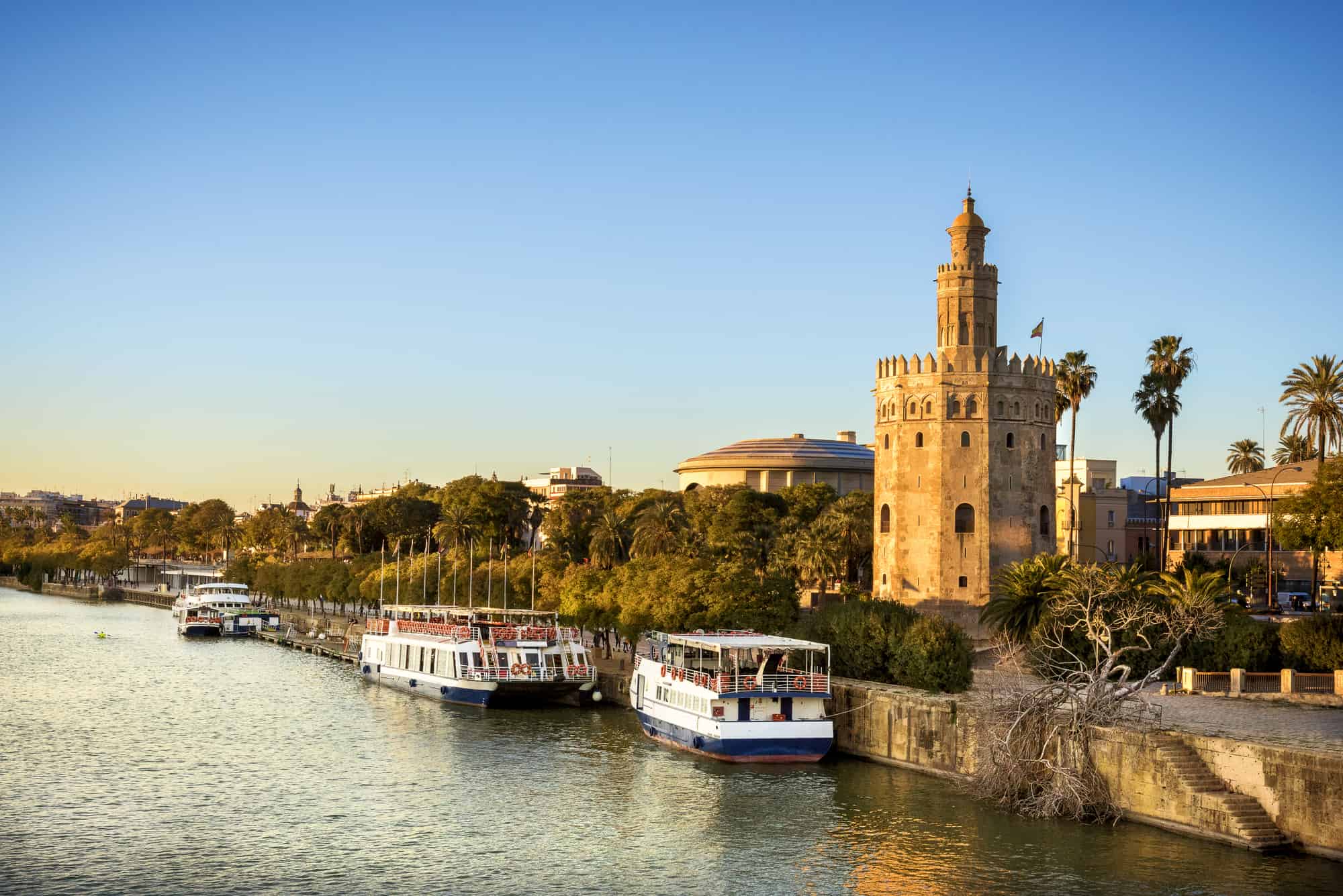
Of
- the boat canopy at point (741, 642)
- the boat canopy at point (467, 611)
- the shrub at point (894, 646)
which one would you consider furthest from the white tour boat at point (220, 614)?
the shrub at point (894, 646)

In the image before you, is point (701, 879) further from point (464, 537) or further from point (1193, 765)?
point (464, 537)

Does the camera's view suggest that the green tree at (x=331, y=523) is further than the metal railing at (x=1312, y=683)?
Yes

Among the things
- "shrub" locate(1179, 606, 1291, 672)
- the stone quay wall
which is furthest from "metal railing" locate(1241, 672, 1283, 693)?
the stone quay wall

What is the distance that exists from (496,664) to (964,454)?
2713cm

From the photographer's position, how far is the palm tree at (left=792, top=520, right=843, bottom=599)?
88188 millimetres

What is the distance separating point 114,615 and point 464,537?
42.9 metres

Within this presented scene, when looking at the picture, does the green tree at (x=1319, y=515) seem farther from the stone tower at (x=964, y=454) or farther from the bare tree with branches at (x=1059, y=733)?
the bare tree with branches at (x=1059, y=733)

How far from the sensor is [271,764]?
48.2m

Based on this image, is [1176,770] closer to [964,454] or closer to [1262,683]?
[1262,683]

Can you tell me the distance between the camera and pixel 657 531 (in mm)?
93000

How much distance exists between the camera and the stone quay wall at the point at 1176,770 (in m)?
32.9

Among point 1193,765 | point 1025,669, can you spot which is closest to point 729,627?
point 1025,669

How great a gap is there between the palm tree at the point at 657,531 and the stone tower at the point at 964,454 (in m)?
20.8

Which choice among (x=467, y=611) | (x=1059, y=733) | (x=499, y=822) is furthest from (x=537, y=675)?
(x=1059, y=733)
